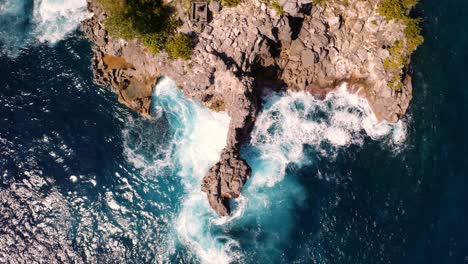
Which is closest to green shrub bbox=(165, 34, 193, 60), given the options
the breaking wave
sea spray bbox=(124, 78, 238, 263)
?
sea spray bbox=(124, 78, 238, 263)

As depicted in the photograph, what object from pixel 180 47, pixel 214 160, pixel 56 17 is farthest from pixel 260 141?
pixel 56 17

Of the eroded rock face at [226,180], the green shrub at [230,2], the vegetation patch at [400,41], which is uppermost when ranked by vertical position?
the vegetation patch at [400,41]

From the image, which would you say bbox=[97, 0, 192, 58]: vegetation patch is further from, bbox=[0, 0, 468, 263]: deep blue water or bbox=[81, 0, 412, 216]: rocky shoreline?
bbox=[0, 0, 468, 263]: deep blue water

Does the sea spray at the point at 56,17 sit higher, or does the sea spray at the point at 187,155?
the sea spray at the point at 56,17

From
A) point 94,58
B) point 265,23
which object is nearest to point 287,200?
point 265,23

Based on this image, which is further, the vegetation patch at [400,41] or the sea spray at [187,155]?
the sea spray at [187,155]

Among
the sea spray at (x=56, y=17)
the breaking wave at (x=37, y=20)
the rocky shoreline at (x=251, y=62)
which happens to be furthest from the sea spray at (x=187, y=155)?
the breaking wave at (x=37, y=20)

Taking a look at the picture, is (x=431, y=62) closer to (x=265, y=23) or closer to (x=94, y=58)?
(x=265, y=23)

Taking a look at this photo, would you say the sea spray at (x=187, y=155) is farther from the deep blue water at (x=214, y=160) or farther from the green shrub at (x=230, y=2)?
the green shrub at (x=230, y=2)
